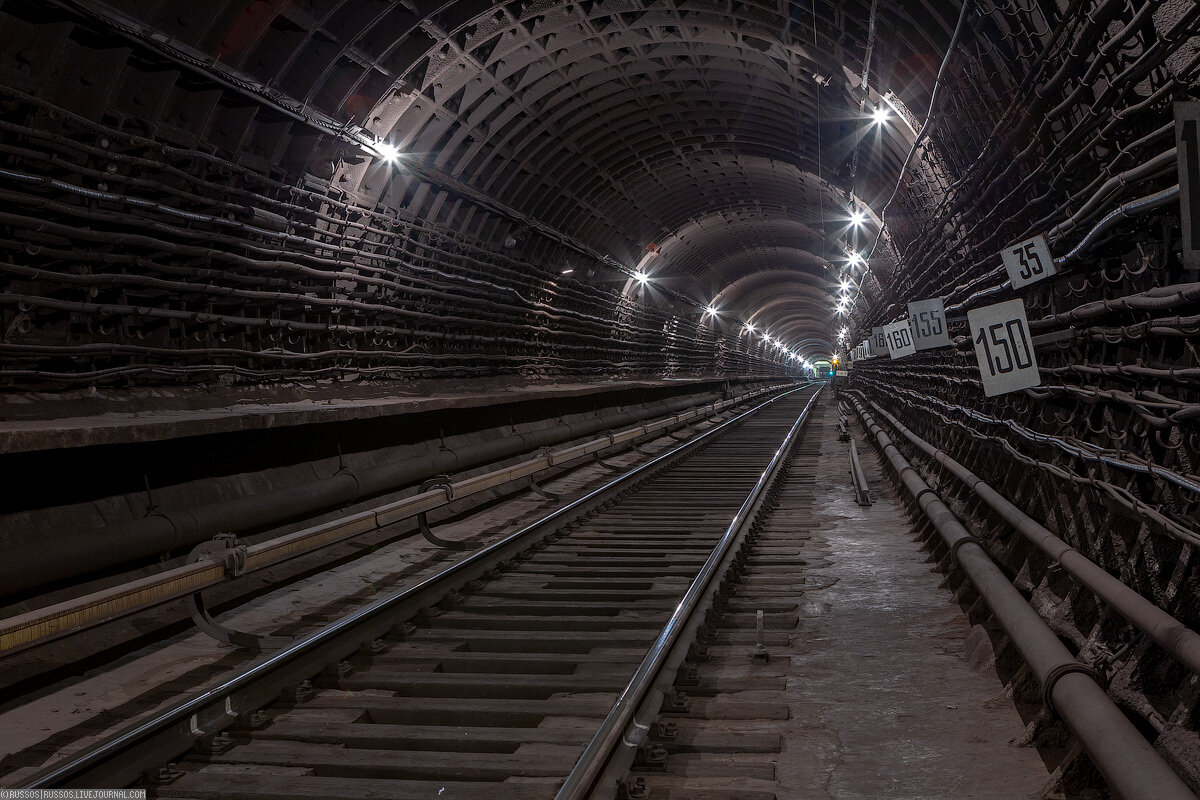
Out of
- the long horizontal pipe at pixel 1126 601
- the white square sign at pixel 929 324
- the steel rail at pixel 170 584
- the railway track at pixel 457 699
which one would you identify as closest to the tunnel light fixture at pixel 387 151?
the steel rail at pixel 170 584

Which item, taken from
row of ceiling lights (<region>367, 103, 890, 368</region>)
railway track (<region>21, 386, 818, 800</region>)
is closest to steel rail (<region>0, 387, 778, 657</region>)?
railway track (<region>21, 386, 818, 800</region>)

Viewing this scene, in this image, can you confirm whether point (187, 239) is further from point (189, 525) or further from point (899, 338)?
point (899, 338)

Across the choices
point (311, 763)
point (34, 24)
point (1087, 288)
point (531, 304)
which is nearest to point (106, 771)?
point (311, 763)

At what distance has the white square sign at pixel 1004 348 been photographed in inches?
237

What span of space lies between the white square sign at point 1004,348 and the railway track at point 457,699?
2281mm

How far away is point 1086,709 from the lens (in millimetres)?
3527

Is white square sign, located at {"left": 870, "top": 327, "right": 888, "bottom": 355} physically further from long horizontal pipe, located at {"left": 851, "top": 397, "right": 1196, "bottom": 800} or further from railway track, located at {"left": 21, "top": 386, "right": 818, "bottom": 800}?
long horizontal pipe, located at {"left": 851, "top": 397, "right": 1196, "bottom": 800}

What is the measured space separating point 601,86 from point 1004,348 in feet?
43.2

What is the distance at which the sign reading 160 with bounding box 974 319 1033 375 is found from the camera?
6.07m

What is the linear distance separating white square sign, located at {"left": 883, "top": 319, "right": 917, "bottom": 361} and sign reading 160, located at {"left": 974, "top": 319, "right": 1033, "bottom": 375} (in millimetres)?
6751

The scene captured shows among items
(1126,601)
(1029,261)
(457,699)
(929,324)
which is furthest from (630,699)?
(929,324)

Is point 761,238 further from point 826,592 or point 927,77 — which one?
point 826,592

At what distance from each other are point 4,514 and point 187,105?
4.49 m

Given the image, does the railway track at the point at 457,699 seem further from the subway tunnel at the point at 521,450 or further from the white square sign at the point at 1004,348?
the white square sign at the point at 1004,348
